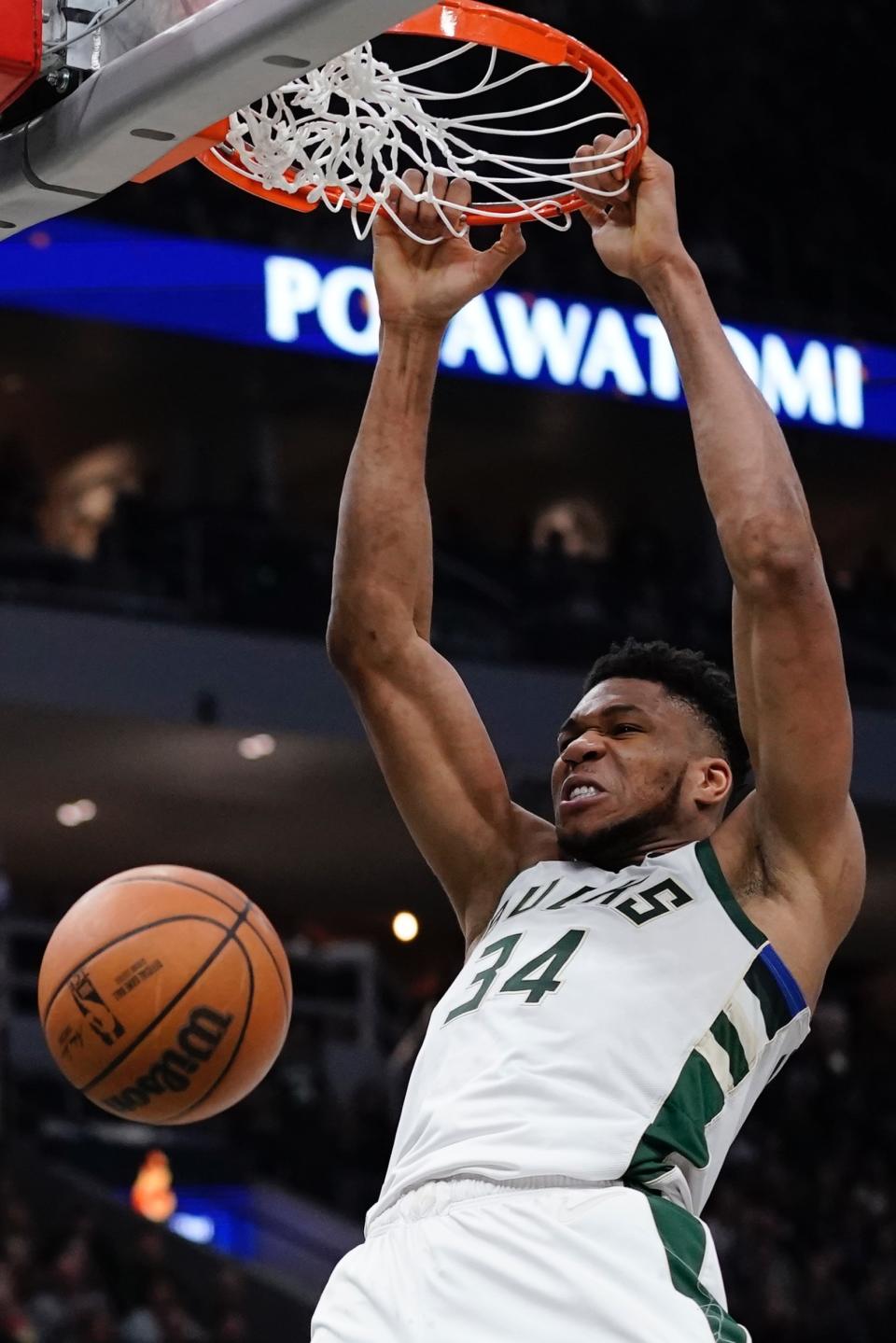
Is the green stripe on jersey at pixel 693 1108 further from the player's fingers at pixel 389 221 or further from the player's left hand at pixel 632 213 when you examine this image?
the player's fingers at pixel 389 221

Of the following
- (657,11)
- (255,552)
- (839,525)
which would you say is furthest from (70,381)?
(839,525)

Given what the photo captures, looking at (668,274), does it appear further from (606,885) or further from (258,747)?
(258,747)

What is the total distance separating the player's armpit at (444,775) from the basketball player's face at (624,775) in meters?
0.13

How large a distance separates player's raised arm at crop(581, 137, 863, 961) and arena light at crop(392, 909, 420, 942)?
15058 millimetres

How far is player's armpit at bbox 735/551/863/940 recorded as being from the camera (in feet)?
9.82

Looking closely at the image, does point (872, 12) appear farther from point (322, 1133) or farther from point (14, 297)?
point (322, 1133)

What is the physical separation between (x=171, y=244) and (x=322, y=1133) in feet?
19.0

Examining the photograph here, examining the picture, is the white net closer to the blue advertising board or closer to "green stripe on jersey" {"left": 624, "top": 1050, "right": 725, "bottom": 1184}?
"green stripe on jersey" {"left": 624, "top": 1050, "right": 725, "bottom": 1184}

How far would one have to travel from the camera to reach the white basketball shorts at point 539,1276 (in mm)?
2680

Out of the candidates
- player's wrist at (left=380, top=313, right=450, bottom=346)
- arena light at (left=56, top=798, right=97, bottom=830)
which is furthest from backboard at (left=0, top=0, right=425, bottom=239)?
arena light at (left=56, top=798, right=97, bottom=830)

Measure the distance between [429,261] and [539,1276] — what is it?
172 cm

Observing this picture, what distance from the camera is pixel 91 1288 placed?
9.88m

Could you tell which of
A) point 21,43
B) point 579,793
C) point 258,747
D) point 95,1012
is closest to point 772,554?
point 579,793

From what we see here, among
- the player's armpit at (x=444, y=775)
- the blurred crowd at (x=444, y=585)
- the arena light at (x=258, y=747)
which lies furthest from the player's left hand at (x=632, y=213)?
the arena light at (x=258, y=747)
